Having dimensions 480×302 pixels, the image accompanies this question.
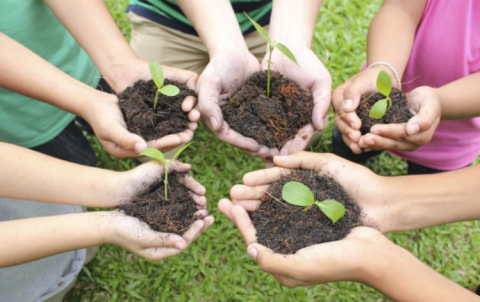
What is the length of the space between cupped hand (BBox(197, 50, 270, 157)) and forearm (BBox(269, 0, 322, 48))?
241 mm

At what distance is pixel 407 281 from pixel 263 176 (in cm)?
59

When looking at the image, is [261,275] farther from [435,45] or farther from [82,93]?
[435,45]

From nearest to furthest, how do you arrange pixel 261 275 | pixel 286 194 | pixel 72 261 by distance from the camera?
pixel 286 194, pixel 72 261, pixel 261 275

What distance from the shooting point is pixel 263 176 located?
1.45m

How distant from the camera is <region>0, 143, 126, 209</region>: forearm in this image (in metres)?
1.35

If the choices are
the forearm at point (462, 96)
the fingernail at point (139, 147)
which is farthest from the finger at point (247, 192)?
the forearm at point (462, 96)

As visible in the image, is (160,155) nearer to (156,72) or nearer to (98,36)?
(156,72)

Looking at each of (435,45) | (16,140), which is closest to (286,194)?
(435,45)

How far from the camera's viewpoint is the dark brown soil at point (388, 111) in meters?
1.53

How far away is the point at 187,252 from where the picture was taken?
2092 mm

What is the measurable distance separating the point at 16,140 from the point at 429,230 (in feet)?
7.38

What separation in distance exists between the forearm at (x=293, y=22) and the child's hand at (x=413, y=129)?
0.56 metres

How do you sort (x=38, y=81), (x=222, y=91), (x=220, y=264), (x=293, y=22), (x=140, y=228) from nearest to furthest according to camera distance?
(x=140, y=228) → (x=38, y=81) → (x=222, y=91) → (x=293, y=22) → (x=220, y=264)

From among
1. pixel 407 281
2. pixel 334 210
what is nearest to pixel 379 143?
pixel 334 210
